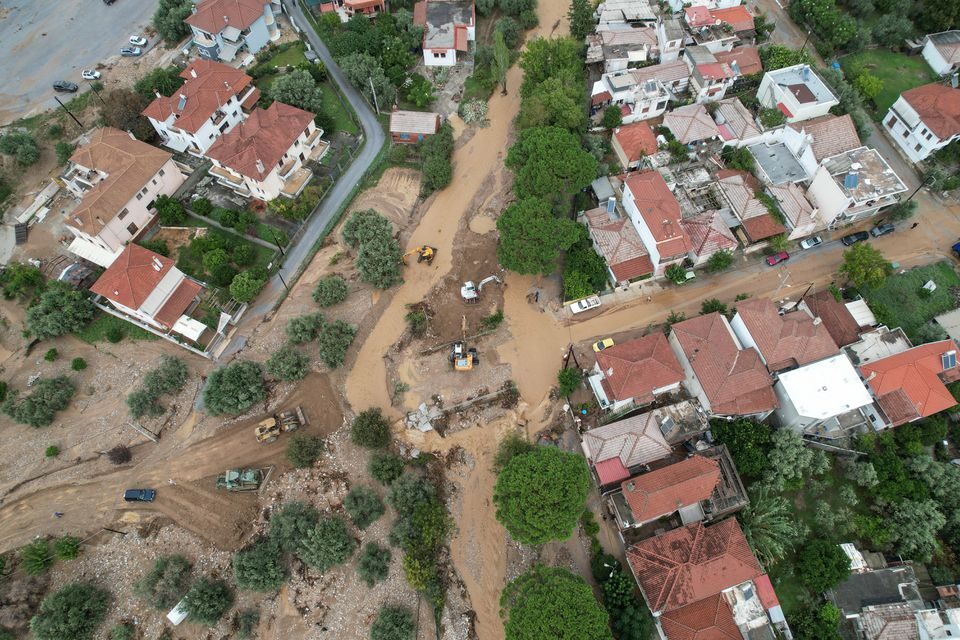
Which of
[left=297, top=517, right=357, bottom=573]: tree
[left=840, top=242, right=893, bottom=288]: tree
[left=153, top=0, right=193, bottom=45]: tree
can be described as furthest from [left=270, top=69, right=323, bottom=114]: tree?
[left=840, top=242, right=893, bottom=288]: tree

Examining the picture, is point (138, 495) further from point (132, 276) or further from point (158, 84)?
point (158, 84)

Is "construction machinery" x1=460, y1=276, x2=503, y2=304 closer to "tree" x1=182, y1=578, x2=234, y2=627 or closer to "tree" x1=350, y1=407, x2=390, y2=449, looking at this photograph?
"tree" x1=350, y1=407, x2=390, y2=449

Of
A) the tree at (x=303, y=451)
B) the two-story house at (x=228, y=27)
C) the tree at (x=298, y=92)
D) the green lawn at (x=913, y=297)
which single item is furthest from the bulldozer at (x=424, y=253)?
the green lawn at (x=913, y=297)

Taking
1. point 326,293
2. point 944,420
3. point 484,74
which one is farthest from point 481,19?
A: point 944,420

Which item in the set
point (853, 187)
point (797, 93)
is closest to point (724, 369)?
point (853, 187)

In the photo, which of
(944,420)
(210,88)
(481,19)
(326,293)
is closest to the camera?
(944,420)

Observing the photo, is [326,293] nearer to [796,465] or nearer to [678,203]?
[678,203]

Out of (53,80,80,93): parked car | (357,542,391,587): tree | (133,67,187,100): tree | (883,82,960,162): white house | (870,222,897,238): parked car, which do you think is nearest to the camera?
(357,542,391,587): tree
